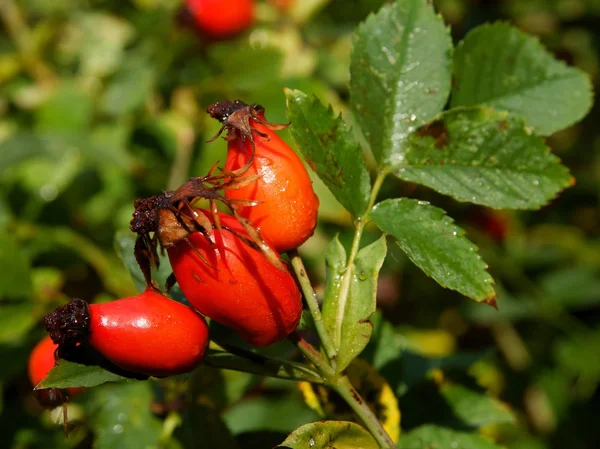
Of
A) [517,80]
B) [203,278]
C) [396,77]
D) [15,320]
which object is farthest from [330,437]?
[15,320]

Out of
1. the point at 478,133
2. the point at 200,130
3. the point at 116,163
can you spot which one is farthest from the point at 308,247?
the point at 478,133

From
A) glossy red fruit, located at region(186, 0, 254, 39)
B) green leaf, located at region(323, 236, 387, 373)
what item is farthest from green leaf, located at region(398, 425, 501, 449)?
glossy red fruit, located at region(186, 0, 254, 39)

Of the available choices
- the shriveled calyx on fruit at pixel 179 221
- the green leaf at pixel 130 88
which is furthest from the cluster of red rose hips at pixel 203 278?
the green leaf at pixel 130 88

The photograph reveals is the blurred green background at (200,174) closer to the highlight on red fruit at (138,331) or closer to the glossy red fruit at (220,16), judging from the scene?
the glossy red fruit at (220,16)

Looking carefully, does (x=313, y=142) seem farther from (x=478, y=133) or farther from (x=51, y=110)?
(x=51, y=110)

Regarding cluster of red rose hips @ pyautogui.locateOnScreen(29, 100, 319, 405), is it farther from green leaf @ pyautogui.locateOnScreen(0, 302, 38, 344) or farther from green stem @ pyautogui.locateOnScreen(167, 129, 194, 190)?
green stem @ pyautogui.locateOnScreen(167, 129, 194, 190)
